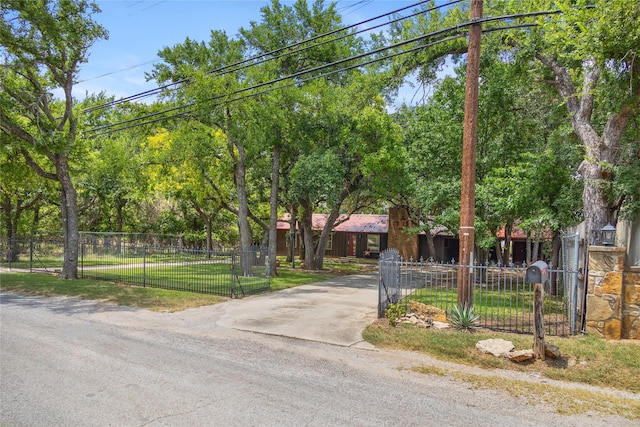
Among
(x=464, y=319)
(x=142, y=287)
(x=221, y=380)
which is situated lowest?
(x=142, y=287)

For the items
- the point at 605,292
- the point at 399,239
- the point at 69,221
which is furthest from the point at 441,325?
the point at 399,239

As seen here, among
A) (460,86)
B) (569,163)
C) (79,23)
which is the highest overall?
(79,23)

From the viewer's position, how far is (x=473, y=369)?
22.6 ft

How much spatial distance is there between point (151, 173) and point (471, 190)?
60.2 ft

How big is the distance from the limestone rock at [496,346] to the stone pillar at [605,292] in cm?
215

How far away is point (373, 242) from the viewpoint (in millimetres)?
39219

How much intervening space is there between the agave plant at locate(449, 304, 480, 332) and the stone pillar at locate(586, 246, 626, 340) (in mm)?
2099

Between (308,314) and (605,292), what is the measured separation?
6546 mm

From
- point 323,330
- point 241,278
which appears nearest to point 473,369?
point 323,330

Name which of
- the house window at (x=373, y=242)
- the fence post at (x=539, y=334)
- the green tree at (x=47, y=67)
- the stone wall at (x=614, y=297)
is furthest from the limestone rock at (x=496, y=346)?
the house window at (x=373, y=242)

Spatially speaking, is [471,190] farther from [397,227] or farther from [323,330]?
[397,227]

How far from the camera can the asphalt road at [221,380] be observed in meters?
4.94

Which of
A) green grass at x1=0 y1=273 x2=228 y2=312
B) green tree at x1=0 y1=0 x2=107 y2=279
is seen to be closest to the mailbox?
green grass at x1=0 y1=273 x2=228 y2=312

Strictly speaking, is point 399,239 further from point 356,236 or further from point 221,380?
point 221,380
